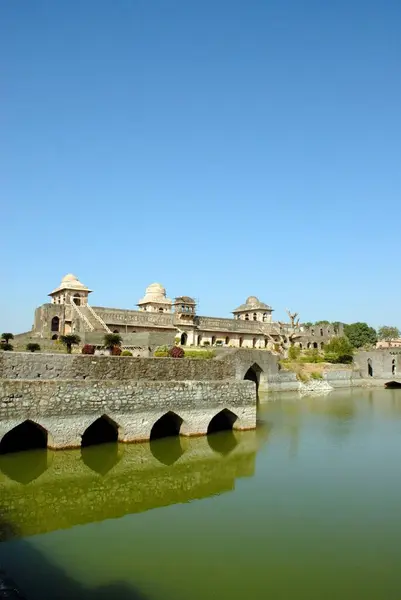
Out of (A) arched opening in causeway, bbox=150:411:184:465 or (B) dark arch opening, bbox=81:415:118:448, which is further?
(B) dark arch opening, bbox=81:415:118:448

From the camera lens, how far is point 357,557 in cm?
875

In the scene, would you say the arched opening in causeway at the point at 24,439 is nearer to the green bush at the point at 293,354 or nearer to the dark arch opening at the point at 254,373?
the dark arch opening at the point at 254,373

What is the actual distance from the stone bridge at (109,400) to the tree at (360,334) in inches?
2708

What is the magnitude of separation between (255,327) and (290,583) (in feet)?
164

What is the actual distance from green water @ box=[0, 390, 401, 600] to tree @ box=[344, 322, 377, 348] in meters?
69.9

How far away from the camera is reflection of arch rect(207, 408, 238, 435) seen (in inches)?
772

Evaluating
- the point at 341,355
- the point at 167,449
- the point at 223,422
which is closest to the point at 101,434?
the point at 167,449

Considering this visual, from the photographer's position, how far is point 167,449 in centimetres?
1638

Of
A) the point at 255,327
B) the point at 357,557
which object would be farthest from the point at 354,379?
the point at 357,557

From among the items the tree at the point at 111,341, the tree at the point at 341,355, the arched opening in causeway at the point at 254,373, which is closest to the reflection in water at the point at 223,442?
the tree at the point at 111,341

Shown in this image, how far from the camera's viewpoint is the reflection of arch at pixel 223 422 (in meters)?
19.6

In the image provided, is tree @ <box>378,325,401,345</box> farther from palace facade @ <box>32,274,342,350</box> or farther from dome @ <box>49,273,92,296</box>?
dome @ <box>49,273,92,296</box>

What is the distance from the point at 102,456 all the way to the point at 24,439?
A: 3124 millimetres

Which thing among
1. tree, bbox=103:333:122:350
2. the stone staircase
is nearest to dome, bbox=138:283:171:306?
the stone staircase
